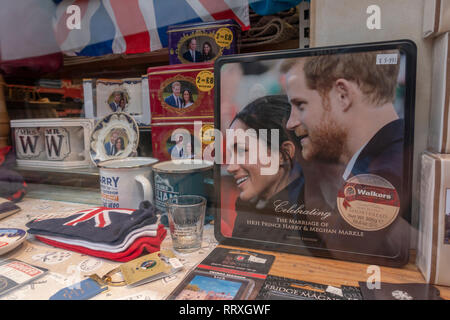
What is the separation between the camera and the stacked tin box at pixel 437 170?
0.45m

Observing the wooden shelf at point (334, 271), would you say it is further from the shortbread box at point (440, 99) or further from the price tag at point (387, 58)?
the price tag at point (387, 58)

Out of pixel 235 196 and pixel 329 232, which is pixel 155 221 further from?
pixel 329 232

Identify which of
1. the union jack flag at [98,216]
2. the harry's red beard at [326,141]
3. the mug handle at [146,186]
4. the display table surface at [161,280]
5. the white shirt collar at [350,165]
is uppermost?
the harry's red beard at [326,141]

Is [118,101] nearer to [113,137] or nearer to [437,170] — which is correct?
[113,137]

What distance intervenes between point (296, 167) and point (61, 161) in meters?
0.77

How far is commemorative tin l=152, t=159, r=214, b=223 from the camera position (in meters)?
Result: 0.69

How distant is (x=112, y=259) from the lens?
577 millimetres

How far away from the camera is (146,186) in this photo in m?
0.73

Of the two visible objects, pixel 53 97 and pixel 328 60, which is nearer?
pixel 328 60

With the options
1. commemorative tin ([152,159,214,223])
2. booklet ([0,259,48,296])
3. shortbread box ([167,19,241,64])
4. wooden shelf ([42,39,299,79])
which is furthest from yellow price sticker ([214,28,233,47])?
booklet ([0,259,48,296])

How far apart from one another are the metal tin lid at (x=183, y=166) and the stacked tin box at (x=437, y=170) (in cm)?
43

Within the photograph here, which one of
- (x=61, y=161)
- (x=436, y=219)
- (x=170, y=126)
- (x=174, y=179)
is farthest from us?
(x=61, y=161)

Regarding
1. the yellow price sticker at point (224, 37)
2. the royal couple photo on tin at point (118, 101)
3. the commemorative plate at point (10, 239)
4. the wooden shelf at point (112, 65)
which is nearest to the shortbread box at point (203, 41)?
the yellow price sticker at point (224, 37)

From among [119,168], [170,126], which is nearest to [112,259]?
[119,168]
